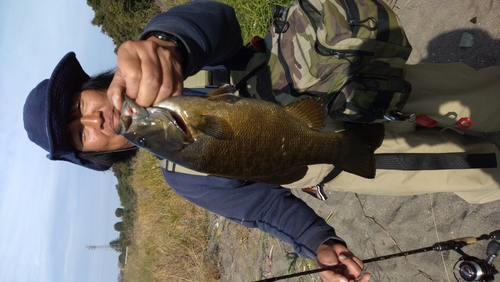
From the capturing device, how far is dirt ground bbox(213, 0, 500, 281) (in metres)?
3.59

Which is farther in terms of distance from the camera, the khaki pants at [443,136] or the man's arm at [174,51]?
the khaki pants at [443,136]

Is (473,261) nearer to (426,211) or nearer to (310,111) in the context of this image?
(426,211)

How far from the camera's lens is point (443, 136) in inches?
122

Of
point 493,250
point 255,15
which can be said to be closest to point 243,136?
point 493,250

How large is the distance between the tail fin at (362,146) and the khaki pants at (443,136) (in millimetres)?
531

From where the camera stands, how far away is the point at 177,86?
6.87ft

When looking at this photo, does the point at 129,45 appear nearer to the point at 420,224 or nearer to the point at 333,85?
the point at 333,85

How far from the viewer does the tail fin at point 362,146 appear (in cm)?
250

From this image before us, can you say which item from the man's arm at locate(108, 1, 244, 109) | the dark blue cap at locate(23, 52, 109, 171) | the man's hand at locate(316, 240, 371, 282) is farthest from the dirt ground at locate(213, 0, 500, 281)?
the dark blue cap at locate(23, 52, 109, 171)

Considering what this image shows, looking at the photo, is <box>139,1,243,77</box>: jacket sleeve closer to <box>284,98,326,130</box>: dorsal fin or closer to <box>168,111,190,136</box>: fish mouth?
<box>168,111,190,136</box>: fish mouth

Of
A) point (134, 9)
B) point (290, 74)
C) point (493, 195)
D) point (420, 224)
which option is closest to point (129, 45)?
point (290, 74)

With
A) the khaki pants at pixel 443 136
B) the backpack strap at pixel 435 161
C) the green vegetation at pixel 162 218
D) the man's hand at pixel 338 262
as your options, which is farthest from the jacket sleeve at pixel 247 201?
the green vegetation at pixel 162 218

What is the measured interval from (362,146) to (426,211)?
6.64ft

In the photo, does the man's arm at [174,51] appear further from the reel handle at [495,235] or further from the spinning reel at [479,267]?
the reel handle at [495,235]
